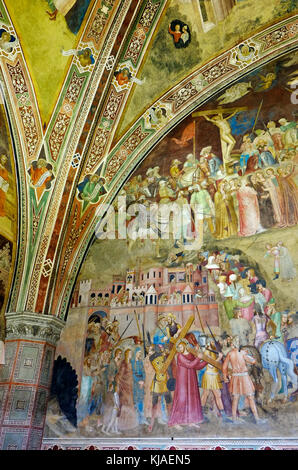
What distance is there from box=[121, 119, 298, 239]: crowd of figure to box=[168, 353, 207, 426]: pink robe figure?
255 centimetres

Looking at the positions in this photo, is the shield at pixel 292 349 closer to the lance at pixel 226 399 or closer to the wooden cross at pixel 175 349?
the lance at pixel 226 399

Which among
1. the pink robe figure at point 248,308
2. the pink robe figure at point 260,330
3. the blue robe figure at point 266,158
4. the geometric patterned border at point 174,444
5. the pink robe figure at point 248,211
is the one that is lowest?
the geometric patterned border at point 174,444

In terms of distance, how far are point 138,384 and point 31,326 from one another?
2376 millimetres

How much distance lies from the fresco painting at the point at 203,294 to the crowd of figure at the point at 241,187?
0.02 meters

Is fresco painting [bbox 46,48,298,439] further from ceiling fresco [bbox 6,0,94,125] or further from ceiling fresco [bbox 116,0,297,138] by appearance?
ceiling fresco [bbox 6,0,94,125]

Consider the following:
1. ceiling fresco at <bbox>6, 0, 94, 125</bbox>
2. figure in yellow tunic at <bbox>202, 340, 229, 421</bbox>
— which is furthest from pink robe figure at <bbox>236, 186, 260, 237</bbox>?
ceiling fresco at <bbox>6, 0, 94, 125</bbox>

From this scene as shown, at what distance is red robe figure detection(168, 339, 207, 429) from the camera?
28.2ft

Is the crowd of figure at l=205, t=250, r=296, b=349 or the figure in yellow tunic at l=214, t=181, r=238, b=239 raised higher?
the figure in yellow tunic at l=214, t=181, r=238, b=239

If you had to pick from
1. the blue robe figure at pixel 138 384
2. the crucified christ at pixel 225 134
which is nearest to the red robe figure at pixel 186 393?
the blue robe figure at pixel 138 384

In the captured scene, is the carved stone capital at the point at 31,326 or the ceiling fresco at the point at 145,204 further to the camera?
the carved stone capital at the point at 31,326

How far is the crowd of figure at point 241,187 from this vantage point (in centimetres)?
958
